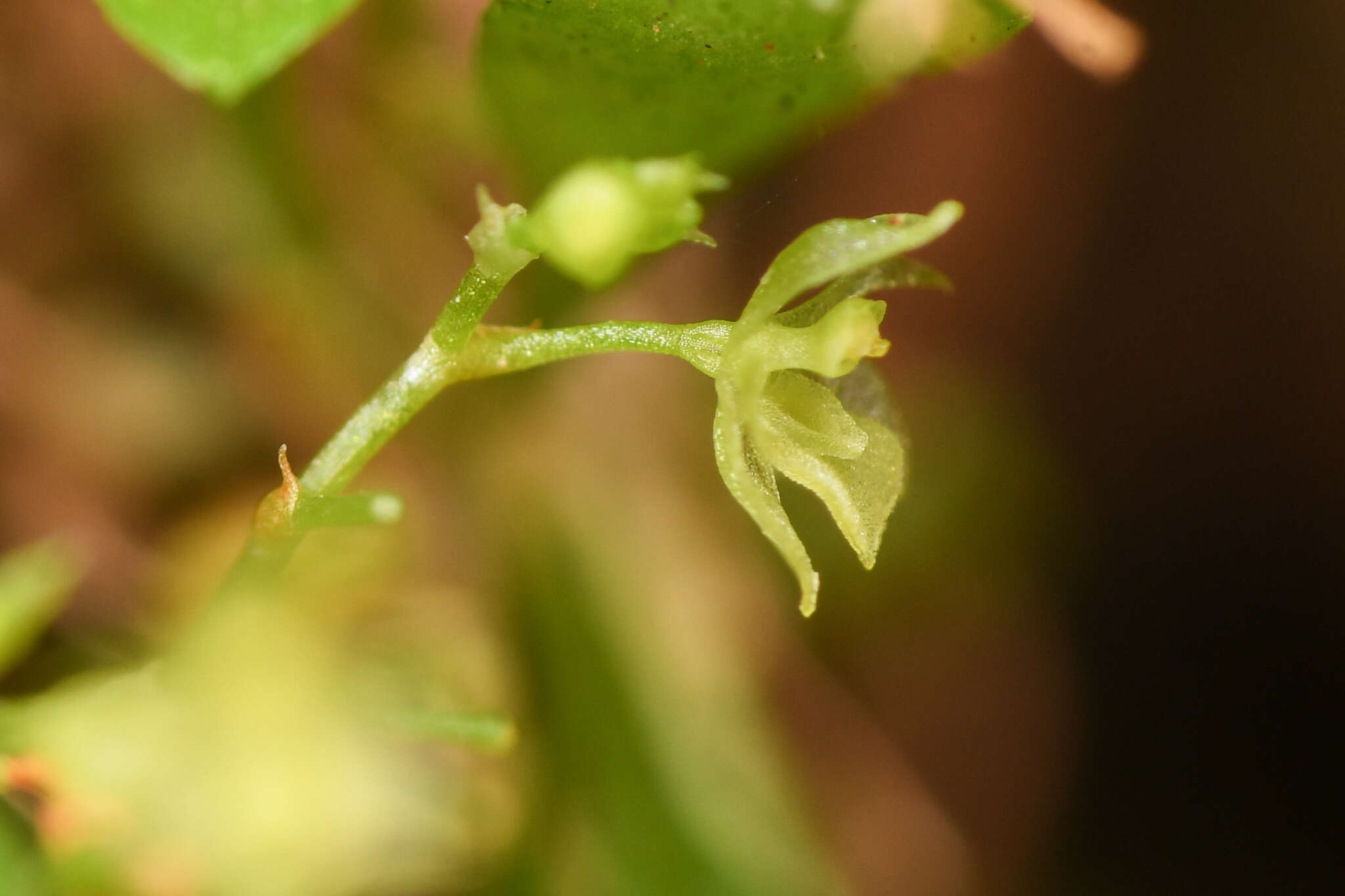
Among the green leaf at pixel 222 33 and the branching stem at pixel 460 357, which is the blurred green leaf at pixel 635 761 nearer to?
the branching stem at pixel 460 357

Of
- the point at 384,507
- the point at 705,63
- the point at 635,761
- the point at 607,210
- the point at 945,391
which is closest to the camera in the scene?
the point at 607,210

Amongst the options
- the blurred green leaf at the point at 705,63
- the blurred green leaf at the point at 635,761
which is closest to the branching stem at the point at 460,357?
the blurred green leaf at the point at 705,63

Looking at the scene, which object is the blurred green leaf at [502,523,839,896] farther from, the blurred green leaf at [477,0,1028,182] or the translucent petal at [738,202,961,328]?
the translucent petal at [738,202,961,328]

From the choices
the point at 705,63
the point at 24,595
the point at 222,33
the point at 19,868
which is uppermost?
the point at 222,33

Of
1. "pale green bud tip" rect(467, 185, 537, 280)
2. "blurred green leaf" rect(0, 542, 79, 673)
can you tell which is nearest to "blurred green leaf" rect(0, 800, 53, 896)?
"blurred green leaf" rect(0, 542, 79, 673)

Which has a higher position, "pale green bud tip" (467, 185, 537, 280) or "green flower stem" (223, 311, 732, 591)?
"pale green bud tip" (467, 185, 537, 280)

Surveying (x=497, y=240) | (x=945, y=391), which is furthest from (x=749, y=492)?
(x=945, y=391)

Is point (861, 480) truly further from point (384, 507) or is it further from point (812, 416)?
point (384, 507)
